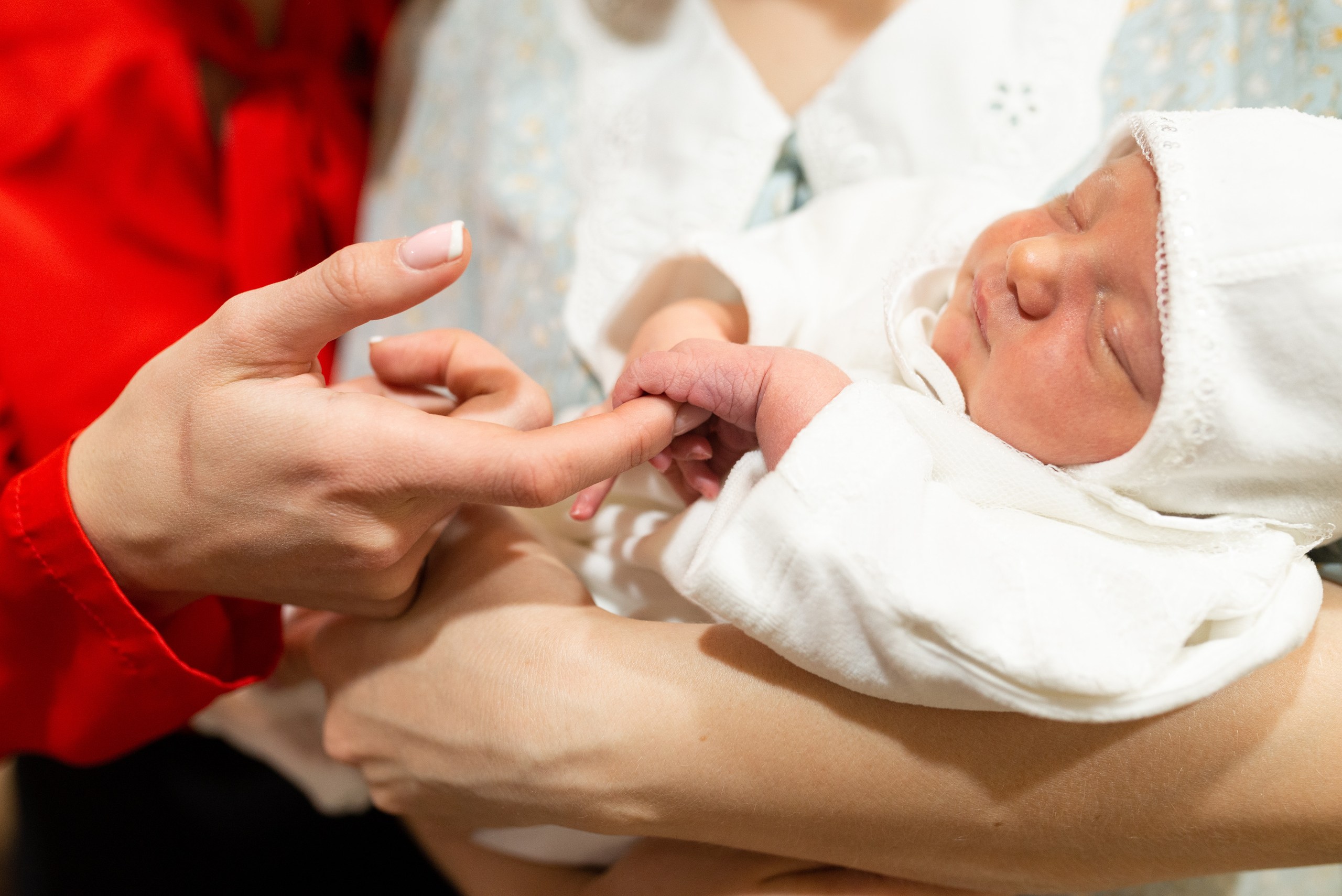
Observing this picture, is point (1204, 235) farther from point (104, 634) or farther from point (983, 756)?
point (104, 634)

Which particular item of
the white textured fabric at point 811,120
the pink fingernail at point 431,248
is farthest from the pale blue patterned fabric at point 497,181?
the pink fingernail at point 431,248

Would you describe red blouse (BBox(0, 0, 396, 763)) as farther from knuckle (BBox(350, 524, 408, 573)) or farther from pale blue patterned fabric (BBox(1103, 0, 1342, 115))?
pale blue patterned fabric (BBox(1103, 0, 1342, 115))

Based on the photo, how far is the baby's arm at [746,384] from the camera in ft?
2.55

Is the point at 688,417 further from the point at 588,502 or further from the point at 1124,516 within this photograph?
the point at 1124,516

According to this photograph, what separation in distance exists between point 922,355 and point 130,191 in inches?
44.5

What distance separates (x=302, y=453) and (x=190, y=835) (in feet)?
3.46

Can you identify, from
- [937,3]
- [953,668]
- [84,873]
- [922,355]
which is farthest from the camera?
[84,873]

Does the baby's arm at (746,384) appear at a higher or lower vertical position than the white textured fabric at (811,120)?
lower

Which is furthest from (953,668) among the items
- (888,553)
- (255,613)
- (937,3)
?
(937,3)

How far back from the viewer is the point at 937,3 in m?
1.14

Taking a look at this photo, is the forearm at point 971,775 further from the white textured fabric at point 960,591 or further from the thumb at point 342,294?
the thumb at point 342,294

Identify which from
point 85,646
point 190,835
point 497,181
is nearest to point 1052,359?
point 497,181

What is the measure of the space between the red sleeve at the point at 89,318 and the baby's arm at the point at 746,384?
0.57m

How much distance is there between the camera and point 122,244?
120cm
